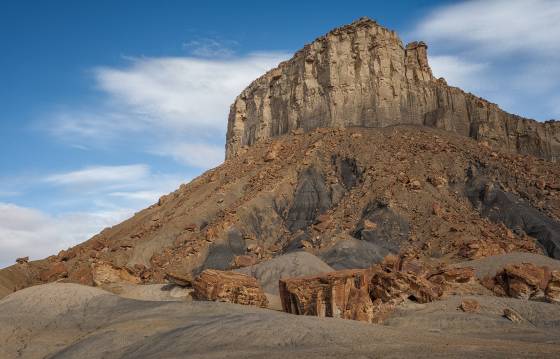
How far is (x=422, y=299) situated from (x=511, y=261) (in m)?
17.7

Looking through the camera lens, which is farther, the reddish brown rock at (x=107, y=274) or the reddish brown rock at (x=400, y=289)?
the reddish brown rock at (x=107, y=274)

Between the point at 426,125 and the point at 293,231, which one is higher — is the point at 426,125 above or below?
above

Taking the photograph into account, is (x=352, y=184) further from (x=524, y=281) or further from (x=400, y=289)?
(x=400, y=289)

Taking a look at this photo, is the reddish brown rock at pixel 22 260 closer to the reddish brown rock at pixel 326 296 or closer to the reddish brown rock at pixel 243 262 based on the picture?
the reddish brown rock at pixel 243 262

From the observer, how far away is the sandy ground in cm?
1744

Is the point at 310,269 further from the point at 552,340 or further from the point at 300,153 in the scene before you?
the point at 300,153

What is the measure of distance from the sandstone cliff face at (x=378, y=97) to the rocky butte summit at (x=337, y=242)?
20 cm

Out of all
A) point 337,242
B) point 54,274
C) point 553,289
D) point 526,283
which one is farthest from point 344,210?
point 553,289

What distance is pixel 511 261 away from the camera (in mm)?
43281

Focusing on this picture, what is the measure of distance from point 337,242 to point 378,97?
3135 cm

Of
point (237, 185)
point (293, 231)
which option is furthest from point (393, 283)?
point (237, 185)

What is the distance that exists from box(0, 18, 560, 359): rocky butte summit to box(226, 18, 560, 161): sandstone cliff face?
20 centimetres

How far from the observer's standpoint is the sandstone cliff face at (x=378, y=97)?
77.5 metres

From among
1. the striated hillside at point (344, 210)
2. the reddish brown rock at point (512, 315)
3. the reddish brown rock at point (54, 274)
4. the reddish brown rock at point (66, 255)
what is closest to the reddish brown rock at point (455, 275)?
the reddish brown rock at point (512, 315)
